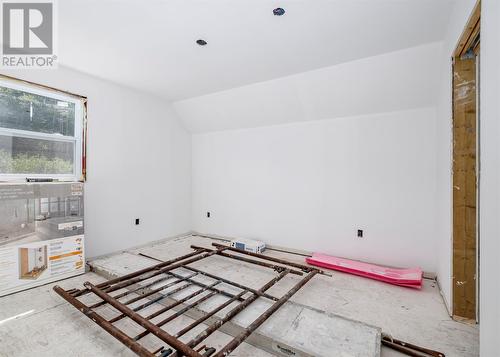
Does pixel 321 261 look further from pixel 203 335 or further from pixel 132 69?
pixel 132 69

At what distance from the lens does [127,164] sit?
3658 mm

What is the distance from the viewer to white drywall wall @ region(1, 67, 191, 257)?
322 cm

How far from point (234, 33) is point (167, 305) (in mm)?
2595

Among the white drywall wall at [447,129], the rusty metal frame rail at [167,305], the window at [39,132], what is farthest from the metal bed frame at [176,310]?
the window at [39,132]

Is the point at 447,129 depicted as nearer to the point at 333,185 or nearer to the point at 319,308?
the point at 333,185

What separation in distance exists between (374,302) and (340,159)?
186 centimetres

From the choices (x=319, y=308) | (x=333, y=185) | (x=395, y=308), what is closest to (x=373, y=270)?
(x=395, y=308)

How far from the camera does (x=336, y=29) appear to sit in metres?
2.13

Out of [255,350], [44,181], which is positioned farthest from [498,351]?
[44,181]

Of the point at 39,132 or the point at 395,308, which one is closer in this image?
the point at 395,308

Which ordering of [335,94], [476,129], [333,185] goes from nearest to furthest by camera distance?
[476,129]
[335,94]
[333,185]

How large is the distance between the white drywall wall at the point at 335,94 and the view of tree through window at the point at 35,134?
1798mm

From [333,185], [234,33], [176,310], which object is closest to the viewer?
[176,310]

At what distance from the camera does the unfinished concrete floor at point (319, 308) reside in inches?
63.6
